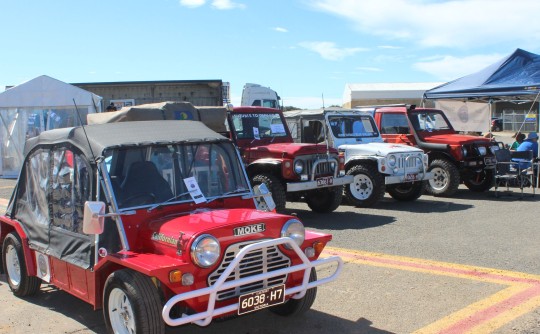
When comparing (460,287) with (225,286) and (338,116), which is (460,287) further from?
(338,116)

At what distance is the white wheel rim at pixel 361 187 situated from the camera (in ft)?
35.3

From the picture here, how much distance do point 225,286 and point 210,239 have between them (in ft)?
1.12

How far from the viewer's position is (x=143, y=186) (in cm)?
446

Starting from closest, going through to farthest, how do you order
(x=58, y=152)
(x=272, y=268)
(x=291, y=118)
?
(x=272, y=268)
(x=58, y=152)
(x=291, y=118)

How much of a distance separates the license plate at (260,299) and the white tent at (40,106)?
13662 millimetres

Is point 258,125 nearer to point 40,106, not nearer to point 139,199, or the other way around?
point 139,199

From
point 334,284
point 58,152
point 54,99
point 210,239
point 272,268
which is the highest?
point 54,99

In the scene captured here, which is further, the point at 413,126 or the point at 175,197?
the point at 413,126

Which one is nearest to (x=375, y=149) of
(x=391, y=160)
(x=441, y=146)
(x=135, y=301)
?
(x=391, y=160)

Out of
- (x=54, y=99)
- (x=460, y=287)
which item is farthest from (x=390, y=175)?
(x=54, y=99)

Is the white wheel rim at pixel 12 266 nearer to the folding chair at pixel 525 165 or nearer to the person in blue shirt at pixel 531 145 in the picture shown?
the folding chair at pixel 525 165

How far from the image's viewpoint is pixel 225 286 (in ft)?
11.9

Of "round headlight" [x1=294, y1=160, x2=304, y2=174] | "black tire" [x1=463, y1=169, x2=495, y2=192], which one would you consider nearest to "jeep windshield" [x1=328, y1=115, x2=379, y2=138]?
"round headlight" [x1=294, y1=160, x2=304, y2=174]

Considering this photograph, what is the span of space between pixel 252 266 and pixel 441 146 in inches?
362
